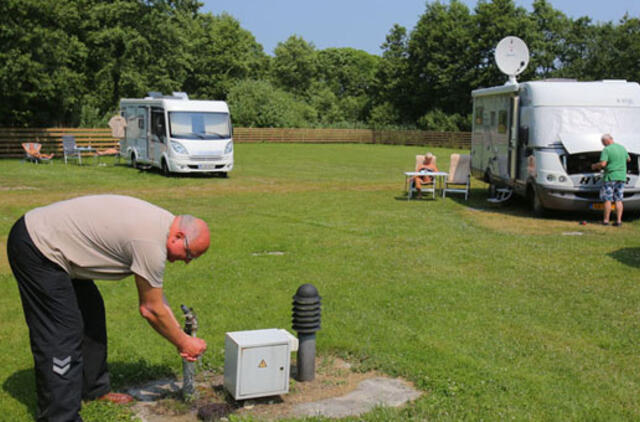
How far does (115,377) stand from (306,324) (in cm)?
161

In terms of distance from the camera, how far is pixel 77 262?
3.99 metres

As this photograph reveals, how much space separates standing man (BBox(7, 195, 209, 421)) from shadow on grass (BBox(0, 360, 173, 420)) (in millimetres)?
915

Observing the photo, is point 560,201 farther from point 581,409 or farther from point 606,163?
point 581,409

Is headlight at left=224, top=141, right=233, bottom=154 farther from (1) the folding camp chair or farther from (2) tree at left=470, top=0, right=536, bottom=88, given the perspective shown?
(2) tree at left=470, top=0, right=536, bottom=88

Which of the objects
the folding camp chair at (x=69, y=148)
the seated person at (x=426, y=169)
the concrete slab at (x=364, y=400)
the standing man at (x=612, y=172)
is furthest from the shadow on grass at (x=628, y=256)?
the folding camp chair at (x=69, y=148)

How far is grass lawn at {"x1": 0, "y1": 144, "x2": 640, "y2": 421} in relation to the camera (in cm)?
514

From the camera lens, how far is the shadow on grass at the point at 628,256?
980 centimetres

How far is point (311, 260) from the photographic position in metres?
9.55

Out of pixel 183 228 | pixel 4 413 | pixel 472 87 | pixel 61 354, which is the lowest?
pixel 4 413

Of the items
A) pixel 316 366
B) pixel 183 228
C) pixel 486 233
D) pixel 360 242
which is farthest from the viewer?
pixel 486 233

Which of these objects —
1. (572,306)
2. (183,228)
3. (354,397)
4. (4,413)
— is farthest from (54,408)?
(572,306)

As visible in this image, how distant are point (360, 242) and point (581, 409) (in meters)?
6.48

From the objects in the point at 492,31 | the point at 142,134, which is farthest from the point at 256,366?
the point at 492,31

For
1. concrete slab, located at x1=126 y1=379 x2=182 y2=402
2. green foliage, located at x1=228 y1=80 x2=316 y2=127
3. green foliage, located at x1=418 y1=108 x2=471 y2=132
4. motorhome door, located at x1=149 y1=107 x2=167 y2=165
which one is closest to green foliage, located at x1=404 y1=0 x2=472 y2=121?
green foliage, located at x1=418 y1=108 x2=471 y2=132
